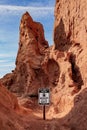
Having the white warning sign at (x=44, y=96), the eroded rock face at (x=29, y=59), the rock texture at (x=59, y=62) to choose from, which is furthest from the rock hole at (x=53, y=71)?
the white warning sign at (x=44, y=96)

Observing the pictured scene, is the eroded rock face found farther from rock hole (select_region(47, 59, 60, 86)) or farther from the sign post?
the sign post

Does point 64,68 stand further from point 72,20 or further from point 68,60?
point 72,20

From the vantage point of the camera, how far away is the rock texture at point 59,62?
1153 inches

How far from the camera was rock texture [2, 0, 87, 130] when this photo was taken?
29292mm

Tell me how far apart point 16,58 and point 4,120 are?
1048 inches

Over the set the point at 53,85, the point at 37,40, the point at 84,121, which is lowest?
the point at 84,121

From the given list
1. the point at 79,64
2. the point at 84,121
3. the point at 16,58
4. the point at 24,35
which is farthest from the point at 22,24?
the point at 84,121

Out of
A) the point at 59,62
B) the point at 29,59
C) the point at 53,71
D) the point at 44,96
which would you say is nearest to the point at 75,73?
the point at 59,62

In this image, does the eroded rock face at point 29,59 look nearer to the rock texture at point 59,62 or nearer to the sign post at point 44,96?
the rock texture at point 59,62

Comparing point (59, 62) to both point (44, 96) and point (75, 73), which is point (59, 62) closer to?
point (75, 73)

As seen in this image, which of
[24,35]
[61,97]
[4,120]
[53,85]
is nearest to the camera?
[4,120]

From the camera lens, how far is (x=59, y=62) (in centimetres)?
3412

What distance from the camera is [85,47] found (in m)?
30.4

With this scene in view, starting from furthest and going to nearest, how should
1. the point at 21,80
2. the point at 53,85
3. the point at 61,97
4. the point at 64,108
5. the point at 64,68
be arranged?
the point at 21,80 → the point at 53,85 → the point at 64,68 → the point at 61,97 → the point at 64,108
